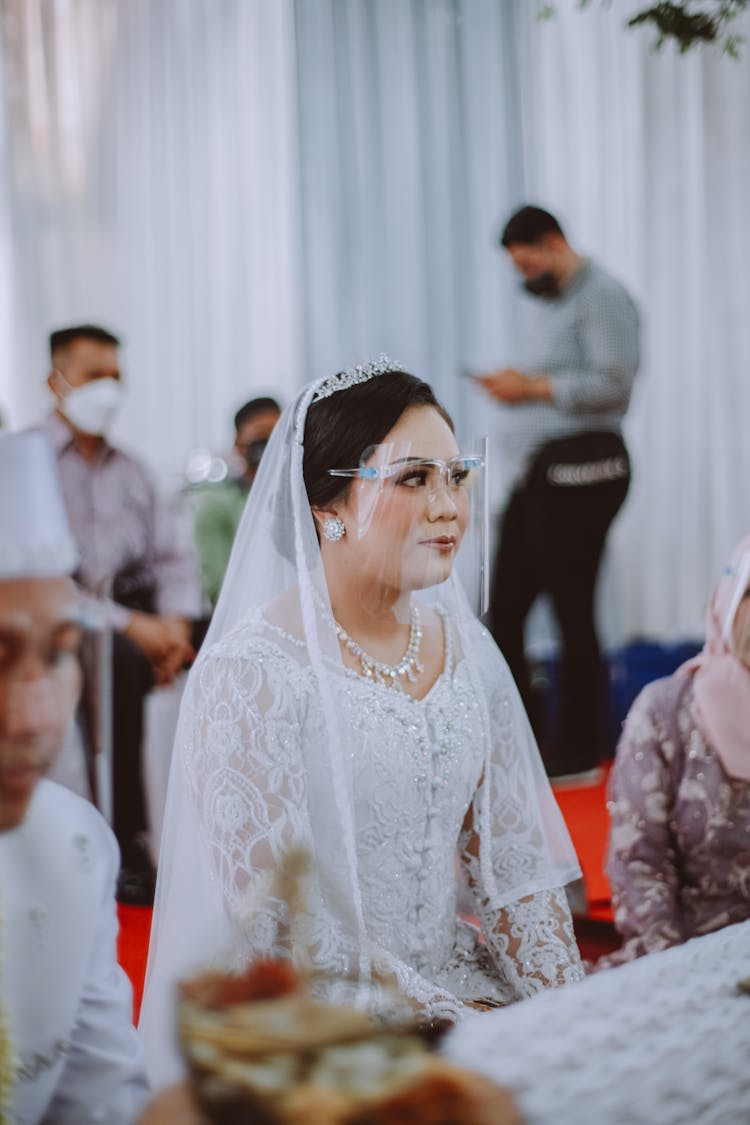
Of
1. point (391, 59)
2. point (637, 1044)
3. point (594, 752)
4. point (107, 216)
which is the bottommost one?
point (594, 752)

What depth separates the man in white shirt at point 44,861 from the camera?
37.4 inches

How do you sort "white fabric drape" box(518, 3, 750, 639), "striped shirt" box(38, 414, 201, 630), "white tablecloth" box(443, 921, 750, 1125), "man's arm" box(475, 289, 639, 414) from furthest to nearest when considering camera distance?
"white fabric drape" box(518, 3, 750, 639), "man's arm" box(475, 289, 639, 414), "striped shirt" box(38, 414, 201, 630), "white tablecloth" box(443, 921, 750, 1125)

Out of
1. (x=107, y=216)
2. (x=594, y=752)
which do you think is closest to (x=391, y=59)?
(x=107, y=216)

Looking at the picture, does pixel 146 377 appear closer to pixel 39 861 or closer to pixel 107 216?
pixel 107 216

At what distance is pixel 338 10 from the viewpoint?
5.24 metres

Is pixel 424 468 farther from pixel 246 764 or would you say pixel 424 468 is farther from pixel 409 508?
pixel 246 764

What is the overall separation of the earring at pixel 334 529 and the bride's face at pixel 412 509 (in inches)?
1.3

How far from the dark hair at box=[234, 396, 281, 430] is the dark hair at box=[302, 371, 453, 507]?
2.28 m

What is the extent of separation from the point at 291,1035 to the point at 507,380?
3.01m

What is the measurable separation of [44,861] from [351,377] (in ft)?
3.13

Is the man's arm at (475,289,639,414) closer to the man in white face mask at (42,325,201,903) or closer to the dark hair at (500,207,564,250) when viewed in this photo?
the dark hair at (500,207,564,250)

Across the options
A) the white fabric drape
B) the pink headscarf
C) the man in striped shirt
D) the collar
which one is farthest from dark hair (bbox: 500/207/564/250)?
the pink headscarf

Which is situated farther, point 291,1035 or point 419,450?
point 419,450

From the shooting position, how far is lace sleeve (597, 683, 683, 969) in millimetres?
2014
